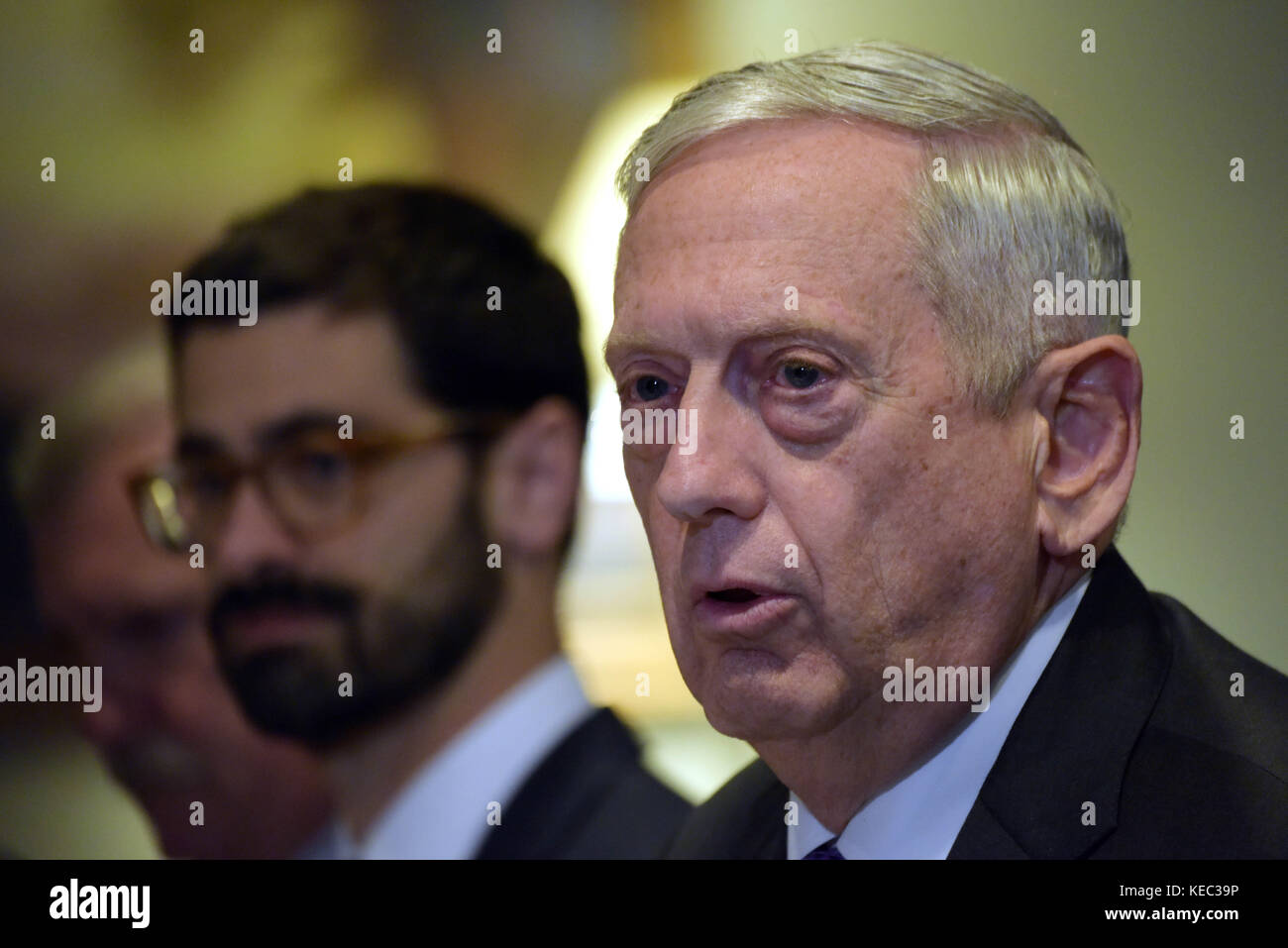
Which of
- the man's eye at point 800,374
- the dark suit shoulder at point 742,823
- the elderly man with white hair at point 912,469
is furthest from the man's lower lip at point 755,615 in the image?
the dark suit shoulder at point 742,823

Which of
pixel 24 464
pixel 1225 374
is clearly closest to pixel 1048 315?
pixel 1225 374

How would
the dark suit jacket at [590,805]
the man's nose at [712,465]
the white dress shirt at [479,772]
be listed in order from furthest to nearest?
the white dress shirt at [479,772], the dark suit jacket at [590,805], the man's nose at [712,465]

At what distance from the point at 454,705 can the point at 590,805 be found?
0.35 meters

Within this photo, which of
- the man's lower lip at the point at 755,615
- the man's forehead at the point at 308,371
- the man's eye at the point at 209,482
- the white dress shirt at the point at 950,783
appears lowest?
the white dress shirt at the point at 950,783

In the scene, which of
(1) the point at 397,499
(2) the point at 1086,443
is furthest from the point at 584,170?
(2) the point at 1086,443

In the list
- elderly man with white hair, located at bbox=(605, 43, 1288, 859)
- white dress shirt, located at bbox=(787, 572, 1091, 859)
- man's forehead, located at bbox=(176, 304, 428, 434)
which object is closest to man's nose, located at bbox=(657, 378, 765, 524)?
elderly man with white hair, located at bbox=(605, 43, 1288, 859)

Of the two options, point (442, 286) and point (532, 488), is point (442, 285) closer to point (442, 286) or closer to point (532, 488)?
point (442, 286)

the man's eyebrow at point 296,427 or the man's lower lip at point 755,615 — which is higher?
the man's eyebrow at point 296,427

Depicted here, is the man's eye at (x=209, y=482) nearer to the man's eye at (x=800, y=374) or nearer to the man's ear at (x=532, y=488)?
the man's ear at (x=532, y=488)

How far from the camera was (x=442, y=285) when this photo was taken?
2598mm

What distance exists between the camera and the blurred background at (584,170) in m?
2.34

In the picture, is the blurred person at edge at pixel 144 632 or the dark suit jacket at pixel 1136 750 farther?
the blurred person at edge at pixel 144 632

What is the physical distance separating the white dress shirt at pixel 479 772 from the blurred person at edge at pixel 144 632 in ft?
0.72
